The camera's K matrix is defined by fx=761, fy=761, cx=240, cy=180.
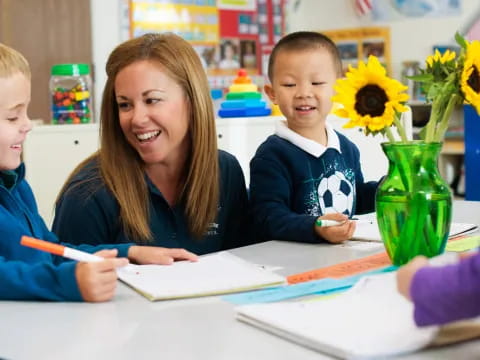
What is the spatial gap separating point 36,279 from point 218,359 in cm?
36

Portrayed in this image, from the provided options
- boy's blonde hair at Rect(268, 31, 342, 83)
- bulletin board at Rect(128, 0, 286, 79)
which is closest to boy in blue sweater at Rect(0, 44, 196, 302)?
boy's blonde hair at Rect(268, 31, 342, 83)

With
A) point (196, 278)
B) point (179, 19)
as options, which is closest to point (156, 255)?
point (196, 278)

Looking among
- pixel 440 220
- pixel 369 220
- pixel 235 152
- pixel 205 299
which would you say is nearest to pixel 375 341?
pixel 205 299

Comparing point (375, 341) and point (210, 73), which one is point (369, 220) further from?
point (210, 73)

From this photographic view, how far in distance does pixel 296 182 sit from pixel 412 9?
2.72 m

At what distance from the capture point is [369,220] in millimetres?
1595

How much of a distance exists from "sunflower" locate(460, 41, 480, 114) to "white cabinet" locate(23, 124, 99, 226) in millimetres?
1901

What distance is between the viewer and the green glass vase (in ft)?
3.58

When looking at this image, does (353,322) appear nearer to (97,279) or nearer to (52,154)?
(97,279)

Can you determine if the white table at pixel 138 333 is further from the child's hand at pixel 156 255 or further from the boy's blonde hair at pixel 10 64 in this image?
the boy's blonde hair at pixel 10 64

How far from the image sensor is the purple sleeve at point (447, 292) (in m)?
0.65

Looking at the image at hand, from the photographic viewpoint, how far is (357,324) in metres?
0.80

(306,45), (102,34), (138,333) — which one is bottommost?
(138,333)

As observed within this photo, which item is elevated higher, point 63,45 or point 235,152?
point 63,45
